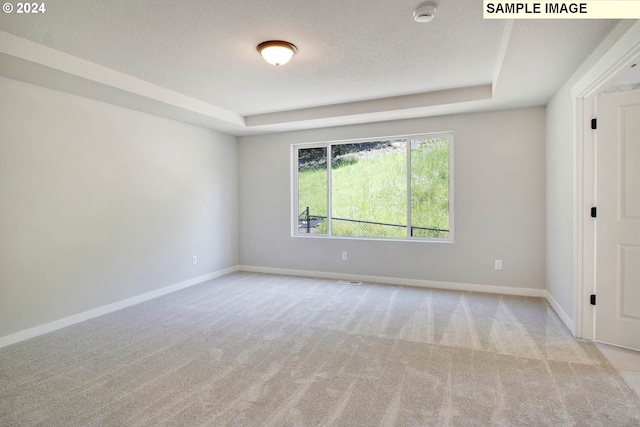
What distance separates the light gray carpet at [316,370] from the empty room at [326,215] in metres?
0.02

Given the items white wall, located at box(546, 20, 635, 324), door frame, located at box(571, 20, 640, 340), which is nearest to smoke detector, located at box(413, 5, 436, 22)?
white wall, located at box(546, 20, 635, 324)

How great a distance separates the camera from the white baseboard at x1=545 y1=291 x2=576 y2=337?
9.91 ft

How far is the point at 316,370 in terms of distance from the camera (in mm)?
2383

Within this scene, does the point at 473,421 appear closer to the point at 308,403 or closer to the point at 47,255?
the point at 308,403

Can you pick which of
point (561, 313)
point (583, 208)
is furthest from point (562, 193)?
point (561, 313)

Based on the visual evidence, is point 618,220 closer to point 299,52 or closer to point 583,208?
point 583,208

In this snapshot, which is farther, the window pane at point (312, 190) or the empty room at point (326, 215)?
the window pane at point (312, 190)

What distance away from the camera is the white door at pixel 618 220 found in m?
2.63

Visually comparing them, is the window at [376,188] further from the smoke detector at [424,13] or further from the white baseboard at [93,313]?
the smoke detector at [424,13]

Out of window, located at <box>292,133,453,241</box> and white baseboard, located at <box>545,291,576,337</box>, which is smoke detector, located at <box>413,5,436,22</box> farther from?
white baseboard, located at <box>545,291,576,337</box>

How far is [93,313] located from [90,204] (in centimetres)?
118

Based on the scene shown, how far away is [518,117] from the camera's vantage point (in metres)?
4.16

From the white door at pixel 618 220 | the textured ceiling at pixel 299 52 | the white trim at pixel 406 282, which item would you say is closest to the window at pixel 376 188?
the white trim at pixel 406 282

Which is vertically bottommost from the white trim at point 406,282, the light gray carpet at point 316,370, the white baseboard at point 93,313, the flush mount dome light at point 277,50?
the light gray carpet at point 316,370
